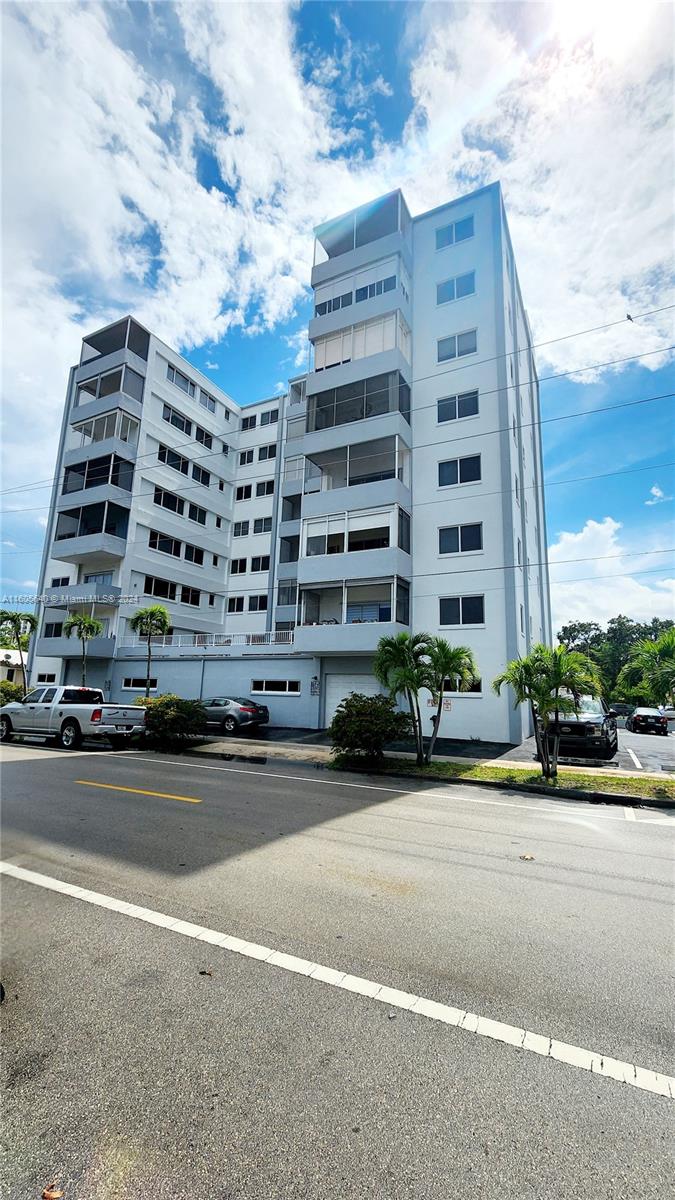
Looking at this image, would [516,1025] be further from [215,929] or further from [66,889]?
[66,889]

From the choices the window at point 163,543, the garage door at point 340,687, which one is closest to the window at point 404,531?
the garage door at point 340,687

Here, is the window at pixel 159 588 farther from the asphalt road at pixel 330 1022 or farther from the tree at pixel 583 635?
the tree at pixel 583 635

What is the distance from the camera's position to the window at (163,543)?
3162cm

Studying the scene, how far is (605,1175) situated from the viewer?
1.95 meters

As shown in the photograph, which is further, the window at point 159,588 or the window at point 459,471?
the window at point 159,588

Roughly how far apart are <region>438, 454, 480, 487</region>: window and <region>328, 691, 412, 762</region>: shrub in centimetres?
1098

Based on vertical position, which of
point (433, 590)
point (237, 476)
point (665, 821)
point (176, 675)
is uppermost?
point (237, 476)

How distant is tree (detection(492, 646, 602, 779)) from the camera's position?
474 inches

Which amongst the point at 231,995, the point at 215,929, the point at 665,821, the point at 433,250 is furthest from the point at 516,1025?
the point at 433,250

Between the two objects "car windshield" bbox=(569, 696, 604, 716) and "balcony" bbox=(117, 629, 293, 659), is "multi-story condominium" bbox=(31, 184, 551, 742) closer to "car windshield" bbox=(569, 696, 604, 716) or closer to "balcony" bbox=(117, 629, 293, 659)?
"balcony" bbox=(117, 629, 293, 659)

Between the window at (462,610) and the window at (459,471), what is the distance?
488 centimetres

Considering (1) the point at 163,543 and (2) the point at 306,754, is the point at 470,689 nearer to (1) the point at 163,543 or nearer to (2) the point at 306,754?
(2) the point at 306,754

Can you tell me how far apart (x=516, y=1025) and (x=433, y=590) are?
19131mm

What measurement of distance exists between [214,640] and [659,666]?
20.0 metres
